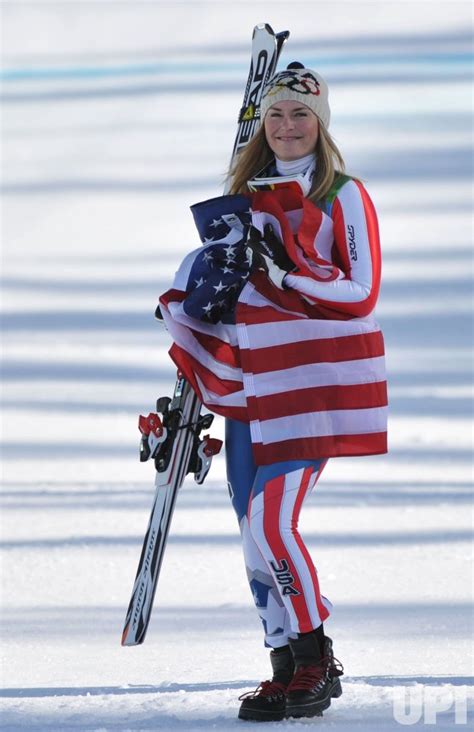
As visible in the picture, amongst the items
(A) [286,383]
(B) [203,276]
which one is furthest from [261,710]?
(B) [203,276]

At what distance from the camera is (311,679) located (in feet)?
11.4

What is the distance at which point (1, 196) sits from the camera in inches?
664

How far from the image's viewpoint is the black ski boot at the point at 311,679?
3451 mm

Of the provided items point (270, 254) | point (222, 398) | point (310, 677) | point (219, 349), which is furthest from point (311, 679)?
point (270, 254)

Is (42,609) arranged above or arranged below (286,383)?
below

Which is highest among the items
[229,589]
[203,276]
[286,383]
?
[203,276]

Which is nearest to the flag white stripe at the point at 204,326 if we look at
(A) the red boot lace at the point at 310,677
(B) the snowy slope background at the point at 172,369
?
(A) the red boot lace at the point at 310,677

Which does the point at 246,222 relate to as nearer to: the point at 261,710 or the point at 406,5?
the point at 261,710

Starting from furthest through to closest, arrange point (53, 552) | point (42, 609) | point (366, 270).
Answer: point (53, 552), point (42, 609), point (366, 270)

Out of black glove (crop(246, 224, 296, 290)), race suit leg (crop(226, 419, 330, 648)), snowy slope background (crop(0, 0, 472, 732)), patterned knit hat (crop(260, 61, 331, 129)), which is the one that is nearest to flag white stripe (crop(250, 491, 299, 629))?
race suit leg (crop(226, 419, 330, 648))

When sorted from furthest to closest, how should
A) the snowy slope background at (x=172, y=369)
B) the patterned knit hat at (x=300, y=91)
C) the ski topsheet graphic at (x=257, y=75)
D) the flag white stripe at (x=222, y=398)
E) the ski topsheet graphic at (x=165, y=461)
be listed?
the snowy slope background at (x=172, y=369), the ski topsheet graphic at (x=257, y=75), the ski topsheet graphic at (x=165, y=461), the patterned knit hat at (x=300, y=91), the flag white stripe at (x=222, y=398)

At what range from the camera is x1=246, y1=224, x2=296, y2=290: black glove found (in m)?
3.45

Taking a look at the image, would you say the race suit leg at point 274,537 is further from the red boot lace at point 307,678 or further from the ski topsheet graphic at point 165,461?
the ski topsheet graphic at point 165,461

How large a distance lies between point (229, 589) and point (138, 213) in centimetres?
1100
